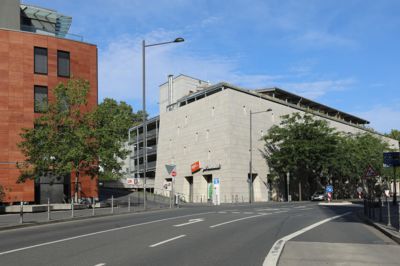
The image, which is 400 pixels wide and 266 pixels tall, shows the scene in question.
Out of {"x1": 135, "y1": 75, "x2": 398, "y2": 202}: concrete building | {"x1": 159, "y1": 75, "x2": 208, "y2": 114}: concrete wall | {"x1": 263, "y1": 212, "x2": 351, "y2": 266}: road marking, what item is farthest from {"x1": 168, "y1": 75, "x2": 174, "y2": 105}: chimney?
{"x1": 263, "y1": 212, "x2": 351, "y2": 266}: road marking

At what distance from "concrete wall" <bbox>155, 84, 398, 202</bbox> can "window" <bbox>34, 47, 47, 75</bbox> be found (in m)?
25.8

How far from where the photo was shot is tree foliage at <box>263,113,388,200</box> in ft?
197

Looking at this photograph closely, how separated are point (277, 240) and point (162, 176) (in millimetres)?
61498

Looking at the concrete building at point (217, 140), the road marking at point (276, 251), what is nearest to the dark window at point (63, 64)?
the concrete building at point (217, 140)

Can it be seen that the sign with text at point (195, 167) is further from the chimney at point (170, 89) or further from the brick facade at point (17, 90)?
the brick facade at point (17, 90)

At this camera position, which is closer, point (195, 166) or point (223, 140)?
point (223, 140)

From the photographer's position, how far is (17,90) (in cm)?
3959

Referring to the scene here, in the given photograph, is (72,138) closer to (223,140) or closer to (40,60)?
(40,60)

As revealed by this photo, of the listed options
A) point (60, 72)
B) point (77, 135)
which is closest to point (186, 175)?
point (60, 72)

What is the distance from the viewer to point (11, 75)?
39.4m

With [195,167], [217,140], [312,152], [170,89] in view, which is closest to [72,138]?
[217,140]

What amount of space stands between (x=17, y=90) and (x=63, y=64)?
488 centimetres

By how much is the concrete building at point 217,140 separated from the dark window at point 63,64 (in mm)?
19330

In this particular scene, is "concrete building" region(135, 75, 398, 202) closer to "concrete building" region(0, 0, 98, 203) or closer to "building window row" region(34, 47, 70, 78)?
"concrete building" region(0, 0, 98, 203)
